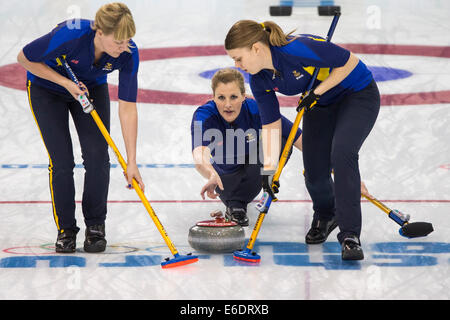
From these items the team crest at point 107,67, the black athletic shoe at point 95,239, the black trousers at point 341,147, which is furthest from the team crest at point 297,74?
the black athletic shoe at point 95,239

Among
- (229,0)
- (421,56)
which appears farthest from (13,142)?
(229,0)

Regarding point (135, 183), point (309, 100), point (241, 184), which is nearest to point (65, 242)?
point (135, 183)

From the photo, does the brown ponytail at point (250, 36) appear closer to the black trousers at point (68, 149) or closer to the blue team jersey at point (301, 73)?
the blue team jersey at point (301, 73)

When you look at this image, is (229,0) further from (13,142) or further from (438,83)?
(13,142)

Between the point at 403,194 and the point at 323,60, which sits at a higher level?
the point at 323,60

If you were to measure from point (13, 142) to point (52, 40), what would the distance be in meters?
2.24

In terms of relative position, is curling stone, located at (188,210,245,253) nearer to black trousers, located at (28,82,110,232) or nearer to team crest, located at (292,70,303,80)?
black trousers, located at (28,82,110,232)

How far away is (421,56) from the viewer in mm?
7148

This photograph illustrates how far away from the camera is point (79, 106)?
3602 mm

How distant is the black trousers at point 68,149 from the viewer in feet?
11.6

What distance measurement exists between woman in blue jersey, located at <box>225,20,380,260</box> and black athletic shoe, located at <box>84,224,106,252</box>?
0.83 metres

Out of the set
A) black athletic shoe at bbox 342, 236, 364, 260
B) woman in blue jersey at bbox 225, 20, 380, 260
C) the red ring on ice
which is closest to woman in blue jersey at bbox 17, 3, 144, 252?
woman in blue jersey at bbox 225, 20, 380, 260

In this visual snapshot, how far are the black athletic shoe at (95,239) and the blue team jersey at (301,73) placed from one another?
966mm

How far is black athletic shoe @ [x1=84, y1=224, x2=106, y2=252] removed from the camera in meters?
3.52
